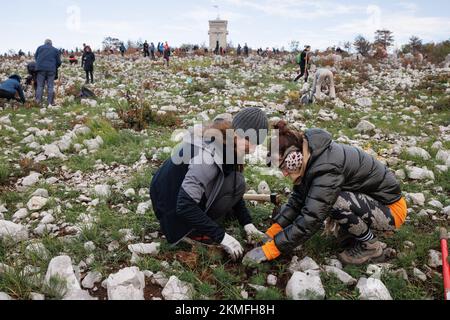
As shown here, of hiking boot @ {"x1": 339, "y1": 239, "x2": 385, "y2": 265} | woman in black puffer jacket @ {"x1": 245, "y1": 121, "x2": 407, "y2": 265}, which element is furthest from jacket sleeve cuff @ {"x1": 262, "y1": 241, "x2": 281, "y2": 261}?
hiking boot @ {"x1": 339, "y1": 239, "x2": 385, "y2": 265}

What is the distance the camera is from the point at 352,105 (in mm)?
10328

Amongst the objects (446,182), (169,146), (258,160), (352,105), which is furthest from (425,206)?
(352,105)

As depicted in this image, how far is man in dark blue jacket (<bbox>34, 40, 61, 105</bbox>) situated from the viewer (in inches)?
396

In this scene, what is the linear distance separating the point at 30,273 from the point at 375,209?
9.15 ft

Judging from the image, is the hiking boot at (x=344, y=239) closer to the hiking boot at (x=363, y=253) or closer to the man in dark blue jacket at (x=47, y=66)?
the hiking boot at (x=363, y=253)

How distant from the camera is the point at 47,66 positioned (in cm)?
1012

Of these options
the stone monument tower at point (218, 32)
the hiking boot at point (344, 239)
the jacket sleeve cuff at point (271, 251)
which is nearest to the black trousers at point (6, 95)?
the jacket sleeve cuff at point (271, 251)

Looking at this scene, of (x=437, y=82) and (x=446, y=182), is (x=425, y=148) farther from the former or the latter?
(x=437, y=82)

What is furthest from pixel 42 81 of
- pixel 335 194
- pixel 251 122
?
pixel 335 194

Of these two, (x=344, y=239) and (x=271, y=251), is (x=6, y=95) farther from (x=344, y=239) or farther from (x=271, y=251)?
(x=344, y=239)

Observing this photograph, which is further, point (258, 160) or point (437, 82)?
point (437, 82)

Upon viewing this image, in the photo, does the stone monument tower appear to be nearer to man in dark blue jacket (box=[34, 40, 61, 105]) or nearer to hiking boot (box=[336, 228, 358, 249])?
man in dark blue jacket (box=[34, 40, 61, 105])

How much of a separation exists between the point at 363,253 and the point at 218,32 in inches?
1951

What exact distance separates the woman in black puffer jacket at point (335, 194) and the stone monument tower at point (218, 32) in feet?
158
